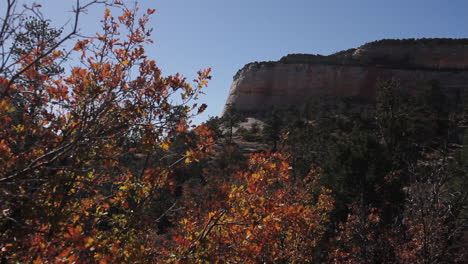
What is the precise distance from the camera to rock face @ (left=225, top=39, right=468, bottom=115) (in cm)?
5984

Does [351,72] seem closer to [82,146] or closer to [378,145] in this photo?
[378,145]

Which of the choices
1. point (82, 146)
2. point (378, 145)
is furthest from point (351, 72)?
point (82, 146)

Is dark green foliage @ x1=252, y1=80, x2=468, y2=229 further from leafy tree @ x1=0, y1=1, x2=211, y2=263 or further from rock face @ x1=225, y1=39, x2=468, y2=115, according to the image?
rock face @ x1=225, y1=39, x2=468, y2=115

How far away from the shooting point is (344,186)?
46.7 ft

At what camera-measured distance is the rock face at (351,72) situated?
196ft

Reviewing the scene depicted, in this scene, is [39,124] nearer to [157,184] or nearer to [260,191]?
[157,184]

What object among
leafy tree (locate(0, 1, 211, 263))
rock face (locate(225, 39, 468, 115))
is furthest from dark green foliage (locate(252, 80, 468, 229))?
rock face (locate(225, 39, 468, 115))

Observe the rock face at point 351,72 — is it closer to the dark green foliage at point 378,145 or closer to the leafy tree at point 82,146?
the dark green foliage at point 378,145

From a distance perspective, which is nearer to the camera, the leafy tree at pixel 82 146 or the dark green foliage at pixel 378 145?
the leafy tree at pixel 82 146

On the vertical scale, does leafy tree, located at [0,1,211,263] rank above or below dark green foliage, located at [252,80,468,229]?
above

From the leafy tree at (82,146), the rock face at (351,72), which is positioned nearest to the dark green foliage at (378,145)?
the leafy tree at (82,146)

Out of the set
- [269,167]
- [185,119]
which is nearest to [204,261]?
[269,167]

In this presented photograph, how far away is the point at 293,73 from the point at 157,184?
6513cm

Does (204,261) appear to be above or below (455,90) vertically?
above
